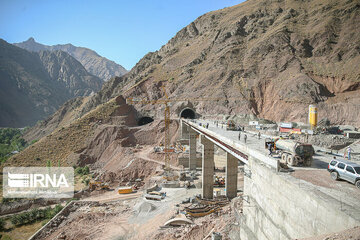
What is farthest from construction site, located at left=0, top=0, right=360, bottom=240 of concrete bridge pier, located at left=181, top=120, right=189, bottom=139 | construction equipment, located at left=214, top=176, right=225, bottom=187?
concrete bridge pier, located at left=181, top=120, right=189, bottom=139

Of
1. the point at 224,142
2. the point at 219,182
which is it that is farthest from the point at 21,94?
the point at 224,142

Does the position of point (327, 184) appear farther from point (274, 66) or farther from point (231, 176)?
point (274, 66)

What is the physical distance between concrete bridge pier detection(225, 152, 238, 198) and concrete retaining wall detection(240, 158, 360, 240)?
37.9 ft

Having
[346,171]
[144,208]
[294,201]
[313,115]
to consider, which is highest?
[313,115]

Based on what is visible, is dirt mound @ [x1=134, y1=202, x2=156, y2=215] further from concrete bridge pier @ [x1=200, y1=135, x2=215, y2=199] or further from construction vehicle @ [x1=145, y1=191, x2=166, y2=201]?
concrete bridge pier @ [x1=200, y1=135, x2=215, y2=199]

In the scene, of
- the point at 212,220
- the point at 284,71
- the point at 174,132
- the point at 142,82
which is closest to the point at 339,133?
the point at 212,220

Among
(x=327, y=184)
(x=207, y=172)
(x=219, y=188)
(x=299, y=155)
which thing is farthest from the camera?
(x=219, y=188)

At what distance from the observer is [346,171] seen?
9.52 meters

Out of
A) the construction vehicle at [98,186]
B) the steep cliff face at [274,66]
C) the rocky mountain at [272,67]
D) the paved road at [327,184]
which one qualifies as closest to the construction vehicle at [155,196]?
the construction vehicle at [98,186]

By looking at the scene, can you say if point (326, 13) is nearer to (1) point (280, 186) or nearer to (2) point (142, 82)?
(2) point (142, 82)

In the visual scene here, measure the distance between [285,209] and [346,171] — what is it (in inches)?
130

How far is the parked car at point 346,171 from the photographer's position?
917 centimetres

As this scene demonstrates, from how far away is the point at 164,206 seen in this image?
89.7 ft

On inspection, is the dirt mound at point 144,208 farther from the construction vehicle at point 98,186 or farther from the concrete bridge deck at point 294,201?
the concrete bridge deck at point 294,201
